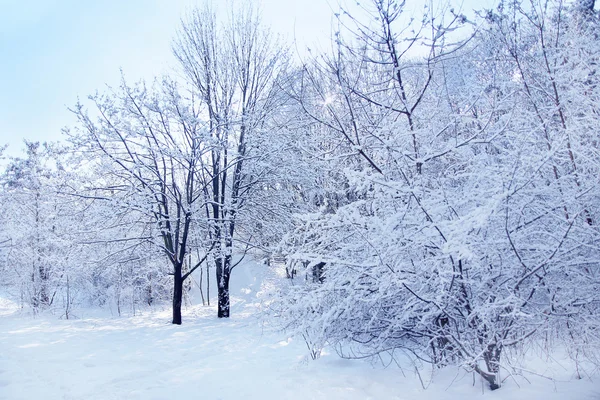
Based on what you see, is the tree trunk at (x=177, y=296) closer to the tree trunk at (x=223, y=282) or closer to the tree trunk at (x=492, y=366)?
the tree trunk at (x=223, y=282)

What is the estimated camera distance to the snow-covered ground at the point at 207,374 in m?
3.90

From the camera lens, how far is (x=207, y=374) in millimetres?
5113

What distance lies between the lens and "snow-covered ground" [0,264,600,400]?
3.90m

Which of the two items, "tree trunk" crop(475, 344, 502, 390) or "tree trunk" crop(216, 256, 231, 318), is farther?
"tree trunk" crop(216, 256, 231, 318)

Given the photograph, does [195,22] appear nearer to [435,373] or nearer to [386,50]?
[386,50]

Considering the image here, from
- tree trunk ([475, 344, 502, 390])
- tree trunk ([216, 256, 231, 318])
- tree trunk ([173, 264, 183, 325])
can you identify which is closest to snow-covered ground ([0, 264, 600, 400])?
tree trunk ([475, 344, 502, 390])

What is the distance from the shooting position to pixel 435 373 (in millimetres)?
4332

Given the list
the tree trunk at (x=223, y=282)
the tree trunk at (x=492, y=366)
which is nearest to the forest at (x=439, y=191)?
the tree trunk at (x=492, y=366)

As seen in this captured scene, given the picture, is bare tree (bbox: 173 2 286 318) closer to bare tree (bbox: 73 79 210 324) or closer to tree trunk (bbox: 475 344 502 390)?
bare tree (bbox: 73 79 210 324)

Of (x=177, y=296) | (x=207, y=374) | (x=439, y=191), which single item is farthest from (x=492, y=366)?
(x=177, y=296)

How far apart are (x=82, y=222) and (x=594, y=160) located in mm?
11579

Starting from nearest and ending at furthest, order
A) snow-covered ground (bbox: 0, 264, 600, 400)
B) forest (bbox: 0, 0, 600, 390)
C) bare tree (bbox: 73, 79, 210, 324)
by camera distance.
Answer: forest (bbox: 0, 0, 600, 390)
snow-covered ground (bbox: 0, 264, 600, 400)
bare tree (bbox: 73, 79, 210, 324)

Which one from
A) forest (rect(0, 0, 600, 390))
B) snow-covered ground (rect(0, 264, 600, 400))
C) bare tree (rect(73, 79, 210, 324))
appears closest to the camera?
forest (rect(0, 0, 600, 390))

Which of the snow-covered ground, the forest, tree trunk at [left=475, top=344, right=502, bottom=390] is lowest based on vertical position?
the snow-covered ground
